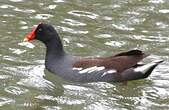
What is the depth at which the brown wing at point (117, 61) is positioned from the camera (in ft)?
37.4

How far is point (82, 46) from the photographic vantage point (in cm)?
1286

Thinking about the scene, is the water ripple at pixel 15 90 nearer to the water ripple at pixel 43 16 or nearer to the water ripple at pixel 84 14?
the water ripple at pixel 43 16

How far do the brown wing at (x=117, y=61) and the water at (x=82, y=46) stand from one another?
1.01 ft

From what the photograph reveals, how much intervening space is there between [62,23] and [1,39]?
1510 millimetres

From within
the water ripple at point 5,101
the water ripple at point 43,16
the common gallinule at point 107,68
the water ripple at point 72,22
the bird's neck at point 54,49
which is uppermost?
the water ripple at point 43,16

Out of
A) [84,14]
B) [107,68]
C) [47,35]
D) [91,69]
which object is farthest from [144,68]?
[84,14]

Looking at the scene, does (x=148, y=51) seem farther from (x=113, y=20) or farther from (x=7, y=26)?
(x=7, y=26)

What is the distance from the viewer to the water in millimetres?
10633

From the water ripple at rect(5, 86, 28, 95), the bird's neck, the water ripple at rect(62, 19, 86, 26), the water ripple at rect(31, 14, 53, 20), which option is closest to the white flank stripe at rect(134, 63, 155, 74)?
the bird's neck

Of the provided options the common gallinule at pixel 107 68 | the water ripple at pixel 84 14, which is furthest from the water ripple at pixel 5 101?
→ the water ripple at pixel 84 14

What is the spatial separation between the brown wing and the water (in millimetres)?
308

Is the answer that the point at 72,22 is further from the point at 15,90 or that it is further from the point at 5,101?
the point at 5,101

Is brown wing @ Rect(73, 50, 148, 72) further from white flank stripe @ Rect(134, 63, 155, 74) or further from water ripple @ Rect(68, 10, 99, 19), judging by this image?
water ripple @ Rect(68, 10, 99, 19)

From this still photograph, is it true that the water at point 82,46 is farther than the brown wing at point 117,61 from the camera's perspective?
No
